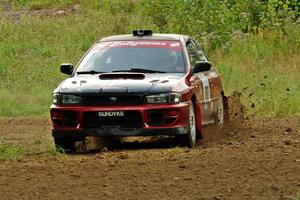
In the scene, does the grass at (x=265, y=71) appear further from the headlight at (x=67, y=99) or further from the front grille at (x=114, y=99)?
the headlight at (x=67, y=99)

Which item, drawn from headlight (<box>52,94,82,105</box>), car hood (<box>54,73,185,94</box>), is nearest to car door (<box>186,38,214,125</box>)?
car hood (<box>54,73,185,94</box>)

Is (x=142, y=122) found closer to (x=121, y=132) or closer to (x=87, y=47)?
(x=121, y=132)

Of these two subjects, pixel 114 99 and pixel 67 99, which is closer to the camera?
pixel 114 99

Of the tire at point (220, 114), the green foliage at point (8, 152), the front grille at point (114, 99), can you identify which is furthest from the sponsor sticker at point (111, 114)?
the tire at point (220, 114)

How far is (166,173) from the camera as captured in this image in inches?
411

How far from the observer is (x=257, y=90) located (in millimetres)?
22531

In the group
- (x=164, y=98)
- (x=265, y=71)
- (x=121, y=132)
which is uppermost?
(x=164, y=98)

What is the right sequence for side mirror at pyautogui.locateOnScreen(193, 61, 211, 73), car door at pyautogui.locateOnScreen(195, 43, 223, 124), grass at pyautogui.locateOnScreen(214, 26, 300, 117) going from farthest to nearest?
1. grass at pyautogui.locateOnScreen(214, 26, 300, 117)
2. car door at pyautogui.locateOnScreen(195, 43, 223, 124)
3. side mirror at pyautogui.locateOnScreen(193, 61, 211, 73)

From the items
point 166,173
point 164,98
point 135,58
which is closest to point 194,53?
point 135,58

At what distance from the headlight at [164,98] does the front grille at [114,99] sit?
0.11 m

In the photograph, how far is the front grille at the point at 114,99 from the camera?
13.0m

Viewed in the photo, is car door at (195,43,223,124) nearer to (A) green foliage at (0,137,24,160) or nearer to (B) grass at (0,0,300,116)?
(A) green foliage at (0,137,24,160)

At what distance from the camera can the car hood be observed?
13078 millimetres

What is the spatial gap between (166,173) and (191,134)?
10.5ft
